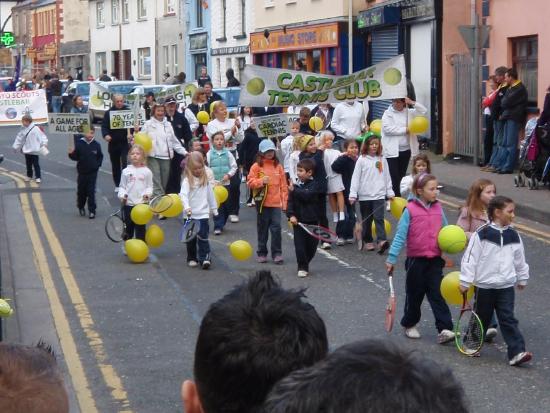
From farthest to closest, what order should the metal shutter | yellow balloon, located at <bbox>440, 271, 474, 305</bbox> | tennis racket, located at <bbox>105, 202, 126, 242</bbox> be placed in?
the metal shutter → tennis racket, located at <bbox>105, 202, 126, 242</bbox> → yellow balloon, located at <bbox>440, 271, 474, 305</bbox>

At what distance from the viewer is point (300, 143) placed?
1389cm

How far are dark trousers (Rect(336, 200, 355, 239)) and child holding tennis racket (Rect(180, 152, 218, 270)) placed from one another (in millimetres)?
1979

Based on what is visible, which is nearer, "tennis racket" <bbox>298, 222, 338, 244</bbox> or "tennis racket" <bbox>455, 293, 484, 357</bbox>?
"tennis racket" <bbox>455, 293, 484, 357</bbox>

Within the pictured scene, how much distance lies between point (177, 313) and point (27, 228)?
6.60m

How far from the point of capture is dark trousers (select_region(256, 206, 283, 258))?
13227mm

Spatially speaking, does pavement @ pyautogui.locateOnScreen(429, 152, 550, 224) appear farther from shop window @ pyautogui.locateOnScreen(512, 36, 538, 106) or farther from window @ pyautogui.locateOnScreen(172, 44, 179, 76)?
window @ pyautogui.locateOnScreen(172, 44, 179, 76)

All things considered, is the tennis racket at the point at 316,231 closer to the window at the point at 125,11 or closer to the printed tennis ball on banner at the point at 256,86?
the printed tennis ball on banner at the point at 256,86

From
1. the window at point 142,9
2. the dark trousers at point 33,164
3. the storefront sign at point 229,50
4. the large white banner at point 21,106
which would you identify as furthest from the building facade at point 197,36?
the large white banner at point 21,106

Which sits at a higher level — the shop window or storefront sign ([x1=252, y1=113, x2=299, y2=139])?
the shop window

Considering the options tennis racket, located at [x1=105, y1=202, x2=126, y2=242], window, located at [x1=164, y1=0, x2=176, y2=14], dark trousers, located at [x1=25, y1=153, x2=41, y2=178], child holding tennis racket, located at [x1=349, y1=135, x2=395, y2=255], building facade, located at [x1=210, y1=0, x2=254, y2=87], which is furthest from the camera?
window, located at [x1=164, y1=0, x2=176, y2=14]

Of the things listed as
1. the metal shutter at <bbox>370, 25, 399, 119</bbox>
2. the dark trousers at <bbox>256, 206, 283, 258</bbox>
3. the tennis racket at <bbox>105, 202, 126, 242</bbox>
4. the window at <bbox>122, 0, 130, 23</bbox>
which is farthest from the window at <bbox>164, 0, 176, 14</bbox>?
the dark trousers at <bbox>256, 206, 283, 258</bbox>

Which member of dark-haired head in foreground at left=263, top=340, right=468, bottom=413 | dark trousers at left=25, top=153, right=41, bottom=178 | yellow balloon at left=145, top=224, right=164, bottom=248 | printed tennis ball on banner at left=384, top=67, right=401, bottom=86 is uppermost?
printed tennis ball on banner at left=384, top=67, right=401, bottom=86

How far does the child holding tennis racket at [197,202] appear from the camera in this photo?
13.0m

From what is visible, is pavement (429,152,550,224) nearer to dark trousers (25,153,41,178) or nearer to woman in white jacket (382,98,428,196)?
woman in white jacket (382,98,428,196)
